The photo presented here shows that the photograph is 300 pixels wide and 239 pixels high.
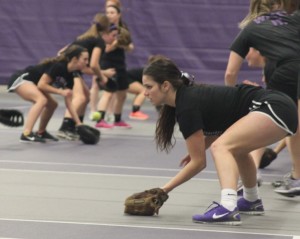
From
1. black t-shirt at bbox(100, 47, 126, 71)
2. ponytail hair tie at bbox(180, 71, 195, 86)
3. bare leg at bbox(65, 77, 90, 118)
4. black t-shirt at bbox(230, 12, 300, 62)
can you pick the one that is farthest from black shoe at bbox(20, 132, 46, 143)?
ponytail hair tie at bbox(180, 71, 195, 86)

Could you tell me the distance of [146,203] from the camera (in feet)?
17.5

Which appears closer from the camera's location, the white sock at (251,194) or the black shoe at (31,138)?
the white sock at (251,194)

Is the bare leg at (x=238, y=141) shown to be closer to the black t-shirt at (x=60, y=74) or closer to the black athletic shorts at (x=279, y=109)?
the black athletic shorts at (x=279, y=109)

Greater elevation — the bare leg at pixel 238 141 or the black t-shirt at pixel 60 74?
the bare leg at pixel 238 141

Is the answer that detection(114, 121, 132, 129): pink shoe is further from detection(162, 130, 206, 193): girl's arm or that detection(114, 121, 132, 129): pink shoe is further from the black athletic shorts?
the black athletic shorts

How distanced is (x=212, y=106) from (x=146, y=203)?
72cm

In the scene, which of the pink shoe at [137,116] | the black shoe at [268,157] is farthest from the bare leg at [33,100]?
the pink shoe at [137,116]

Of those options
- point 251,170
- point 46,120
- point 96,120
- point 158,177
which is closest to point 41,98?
point 46,120

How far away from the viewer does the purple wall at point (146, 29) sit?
13.5 m

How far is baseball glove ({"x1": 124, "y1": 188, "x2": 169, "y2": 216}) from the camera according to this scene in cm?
534

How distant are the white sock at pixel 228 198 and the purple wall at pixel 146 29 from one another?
8333 mm

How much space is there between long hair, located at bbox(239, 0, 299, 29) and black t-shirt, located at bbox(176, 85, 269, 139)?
110 cm

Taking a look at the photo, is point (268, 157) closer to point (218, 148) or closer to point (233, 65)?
point (233, 65)

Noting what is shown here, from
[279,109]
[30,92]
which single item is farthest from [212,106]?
[30,92]
